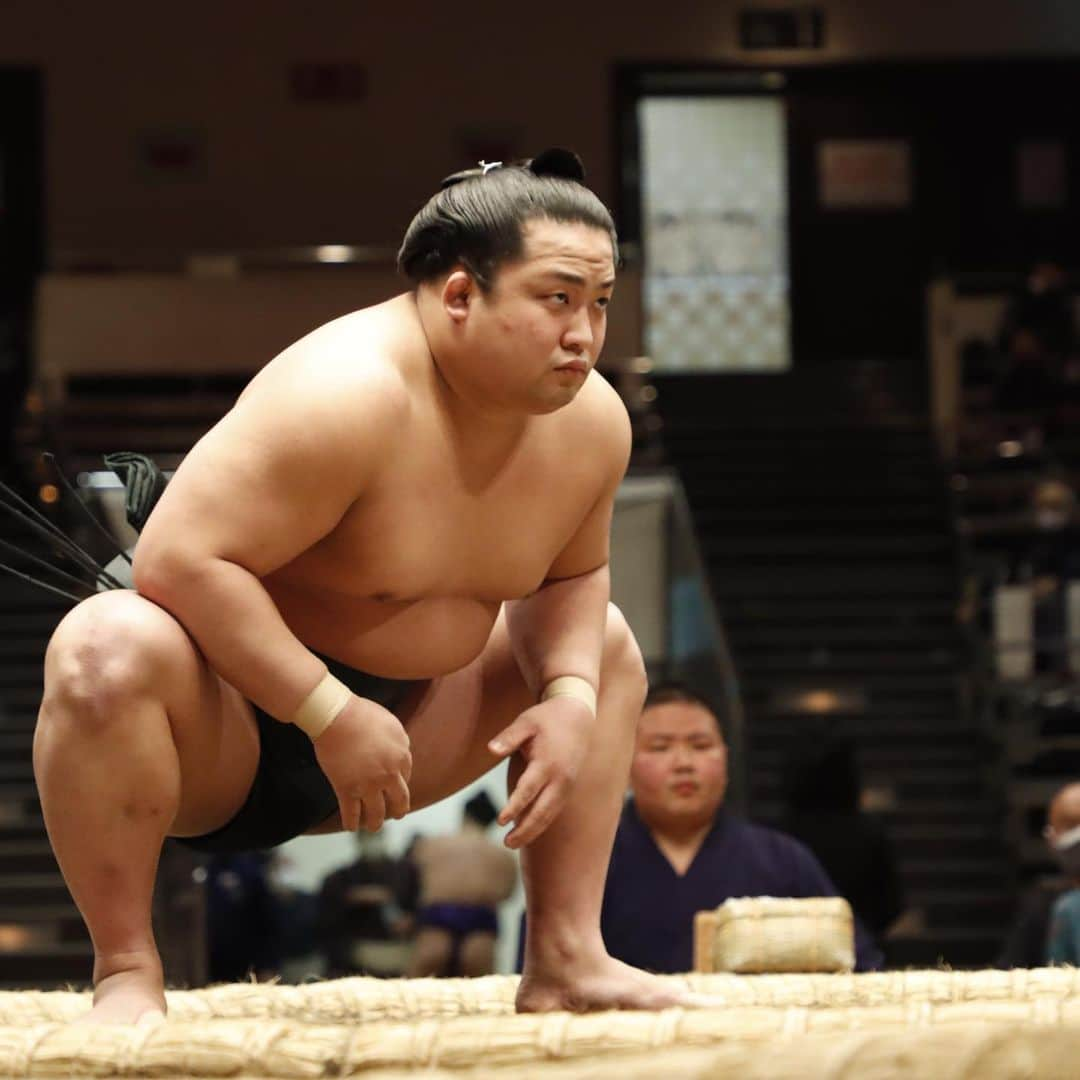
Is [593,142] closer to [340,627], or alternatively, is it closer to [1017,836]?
[1017,836]

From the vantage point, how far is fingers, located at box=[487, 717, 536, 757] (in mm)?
1650

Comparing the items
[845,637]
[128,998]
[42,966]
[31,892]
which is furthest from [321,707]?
[845,637]

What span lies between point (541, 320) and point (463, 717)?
0.43 metres

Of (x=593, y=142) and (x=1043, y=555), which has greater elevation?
(x=593, y=142)

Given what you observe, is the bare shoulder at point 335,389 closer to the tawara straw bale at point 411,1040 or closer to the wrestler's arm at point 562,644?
the wrestler's arm at point 562,644

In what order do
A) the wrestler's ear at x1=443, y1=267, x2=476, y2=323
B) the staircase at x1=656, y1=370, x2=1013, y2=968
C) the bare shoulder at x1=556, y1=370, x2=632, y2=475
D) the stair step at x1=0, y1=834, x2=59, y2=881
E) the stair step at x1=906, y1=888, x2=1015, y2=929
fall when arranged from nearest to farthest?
the wrestler's ear at x1=443, y1=267, x2=476, y2=323
the bare shoulder at x1=556, y1=370, x2=632, y2=475
the stair step at x1=0, y1=834, x2=59, y2=881
the stair step at x1=906, y1=888, x2=1015, y2=929
the staircase at x1=656, y1=370, x2=1013, y2=968

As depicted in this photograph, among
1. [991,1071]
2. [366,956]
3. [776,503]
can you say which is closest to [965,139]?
[776,503]

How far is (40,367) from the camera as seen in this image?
10.2 meters

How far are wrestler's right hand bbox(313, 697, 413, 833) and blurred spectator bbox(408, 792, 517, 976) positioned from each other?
345cm

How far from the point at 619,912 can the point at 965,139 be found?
8786 millimetres

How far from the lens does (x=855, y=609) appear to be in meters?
8.35

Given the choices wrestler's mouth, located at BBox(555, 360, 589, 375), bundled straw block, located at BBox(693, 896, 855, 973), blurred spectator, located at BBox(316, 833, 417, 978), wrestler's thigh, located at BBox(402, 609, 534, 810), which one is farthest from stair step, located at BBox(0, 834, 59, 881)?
wrestler's mouth, located at BBox(555, 360, 589, 375)

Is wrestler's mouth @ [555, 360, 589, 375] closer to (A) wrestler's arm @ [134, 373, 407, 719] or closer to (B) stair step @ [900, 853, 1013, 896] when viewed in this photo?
(A) wrestler's arm @ [134, 373, 407, 719]

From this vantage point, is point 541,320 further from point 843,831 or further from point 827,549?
point 827,549
